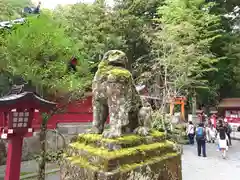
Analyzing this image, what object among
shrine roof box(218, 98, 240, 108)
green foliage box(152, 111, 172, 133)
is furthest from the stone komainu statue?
shrine roof box(218, 98, 240, 108)

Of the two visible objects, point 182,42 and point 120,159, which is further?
point 182,42

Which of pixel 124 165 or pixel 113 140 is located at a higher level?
pixel 113 140

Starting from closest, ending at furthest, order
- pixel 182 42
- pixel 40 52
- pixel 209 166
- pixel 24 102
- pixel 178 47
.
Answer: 1. pixel 24 102
2. pixel 40 52
3. pixel 209 166
4. pixel 178 47
5. pixel 182 42

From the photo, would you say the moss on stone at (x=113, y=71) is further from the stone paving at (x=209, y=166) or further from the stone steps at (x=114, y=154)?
the stone paving at (x=209, y=166)

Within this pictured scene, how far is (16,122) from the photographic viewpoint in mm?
5750

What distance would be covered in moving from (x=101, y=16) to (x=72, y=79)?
8.84 meters

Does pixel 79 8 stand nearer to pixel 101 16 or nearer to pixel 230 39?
pixel 101 16

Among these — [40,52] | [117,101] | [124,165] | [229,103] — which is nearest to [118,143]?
[124,165]

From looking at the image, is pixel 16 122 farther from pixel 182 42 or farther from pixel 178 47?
pixel 182 42

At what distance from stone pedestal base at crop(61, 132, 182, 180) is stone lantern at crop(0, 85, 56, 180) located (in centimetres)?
274

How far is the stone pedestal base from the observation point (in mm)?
2740

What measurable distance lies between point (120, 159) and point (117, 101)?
0.81m

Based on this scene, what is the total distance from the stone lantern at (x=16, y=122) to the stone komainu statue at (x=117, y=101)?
9.11 ft

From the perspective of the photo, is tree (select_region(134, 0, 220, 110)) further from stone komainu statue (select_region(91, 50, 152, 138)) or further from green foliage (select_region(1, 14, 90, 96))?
stone komainu statue (select_region(91, 50, 152, 138))
